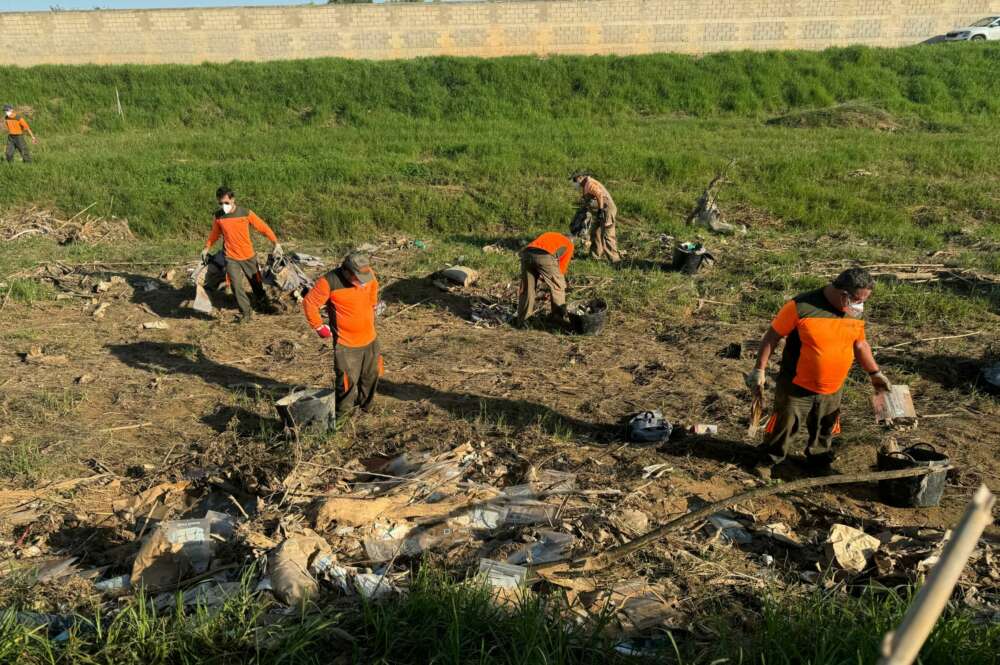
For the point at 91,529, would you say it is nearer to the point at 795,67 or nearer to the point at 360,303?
the point at 360,303

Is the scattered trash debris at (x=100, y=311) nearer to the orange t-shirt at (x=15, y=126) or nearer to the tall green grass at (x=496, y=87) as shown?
the orange t-shirt at (x=15, y=126)

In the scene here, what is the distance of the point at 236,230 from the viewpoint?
26.8 feet

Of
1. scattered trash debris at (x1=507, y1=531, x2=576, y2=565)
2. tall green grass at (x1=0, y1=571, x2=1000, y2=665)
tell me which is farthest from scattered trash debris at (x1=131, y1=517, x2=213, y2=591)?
scattered trash debris at (x1=507, y1=531, x2=576, y2=565)

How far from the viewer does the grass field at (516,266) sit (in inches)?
127

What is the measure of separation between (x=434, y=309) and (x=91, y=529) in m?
5.12

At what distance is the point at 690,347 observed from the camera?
755 centimetres

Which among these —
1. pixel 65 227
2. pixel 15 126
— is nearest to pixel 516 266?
pixel 65 227

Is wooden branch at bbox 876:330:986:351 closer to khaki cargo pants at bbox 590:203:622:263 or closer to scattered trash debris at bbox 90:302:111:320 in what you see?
khaki cargo pants at bbox 590:203:622:263

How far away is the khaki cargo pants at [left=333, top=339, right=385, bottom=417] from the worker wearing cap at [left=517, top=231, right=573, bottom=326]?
2512 mm

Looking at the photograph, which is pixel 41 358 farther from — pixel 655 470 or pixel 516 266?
pixel 655 470

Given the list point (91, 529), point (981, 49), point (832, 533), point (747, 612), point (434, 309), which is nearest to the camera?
point (747, 612)

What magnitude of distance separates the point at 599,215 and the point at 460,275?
92.7 inches

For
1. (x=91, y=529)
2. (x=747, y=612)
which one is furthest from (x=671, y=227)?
(x=91, y=529)

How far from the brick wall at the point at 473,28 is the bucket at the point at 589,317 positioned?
2061 centimetres
